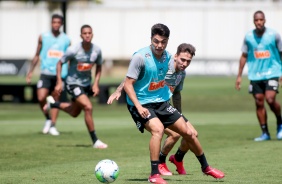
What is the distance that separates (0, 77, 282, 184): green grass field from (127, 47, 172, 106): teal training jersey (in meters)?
1.09

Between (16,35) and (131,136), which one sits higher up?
(131,136)

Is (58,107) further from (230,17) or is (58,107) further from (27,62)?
(230,17)

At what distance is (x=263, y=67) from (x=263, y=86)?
0.39 metres

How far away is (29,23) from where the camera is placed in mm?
68625

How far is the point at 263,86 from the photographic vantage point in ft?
60.2

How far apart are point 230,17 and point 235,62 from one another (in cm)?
794

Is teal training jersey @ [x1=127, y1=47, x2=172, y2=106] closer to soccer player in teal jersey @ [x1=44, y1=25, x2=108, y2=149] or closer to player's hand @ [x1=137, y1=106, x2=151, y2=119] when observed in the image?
player's hand @ [x1=137, y1=106, x2=151, y2=119]

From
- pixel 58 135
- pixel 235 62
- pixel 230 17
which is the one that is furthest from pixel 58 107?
pixel 230 17

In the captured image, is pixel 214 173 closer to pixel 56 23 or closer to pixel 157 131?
pixel 157 131

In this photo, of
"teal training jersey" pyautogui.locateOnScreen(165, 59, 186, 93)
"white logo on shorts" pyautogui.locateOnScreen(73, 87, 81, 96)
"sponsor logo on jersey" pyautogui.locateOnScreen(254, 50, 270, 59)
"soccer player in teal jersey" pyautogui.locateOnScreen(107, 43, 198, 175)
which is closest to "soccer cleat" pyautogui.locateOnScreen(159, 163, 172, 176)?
"soccer player in teal jersey" pyautogui.locateOnScreen(107, 43, 198, 175)

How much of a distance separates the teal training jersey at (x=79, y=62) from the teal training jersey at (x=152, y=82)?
5.50m

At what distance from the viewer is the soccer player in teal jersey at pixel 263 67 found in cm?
1822

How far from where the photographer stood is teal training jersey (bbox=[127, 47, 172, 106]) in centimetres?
1177

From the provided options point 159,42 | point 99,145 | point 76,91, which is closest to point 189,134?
point 159,42
